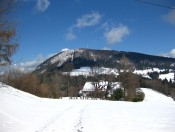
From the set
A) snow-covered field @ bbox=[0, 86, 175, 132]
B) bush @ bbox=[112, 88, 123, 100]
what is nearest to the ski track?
snow-covered field @ bbox=[0, 86, 175, 132]

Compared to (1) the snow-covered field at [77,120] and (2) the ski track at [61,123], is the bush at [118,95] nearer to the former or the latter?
(1) the snow-covered field at [77,120]

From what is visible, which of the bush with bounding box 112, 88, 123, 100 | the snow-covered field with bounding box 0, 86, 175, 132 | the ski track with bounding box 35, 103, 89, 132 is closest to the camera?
the ski track with bounding box 35, 103, 89, 132

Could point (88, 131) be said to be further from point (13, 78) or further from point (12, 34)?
point (13, 78)

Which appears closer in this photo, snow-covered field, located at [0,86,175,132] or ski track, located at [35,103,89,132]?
ski track, located at [35,103,89,132]

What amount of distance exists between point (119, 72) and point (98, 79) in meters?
8.60

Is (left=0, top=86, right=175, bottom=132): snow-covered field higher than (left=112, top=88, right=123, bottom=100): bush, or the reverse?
(left=112, top=88, right=123, bottom=100): bush

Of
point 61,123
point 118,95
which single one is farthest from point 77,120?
point 118,95

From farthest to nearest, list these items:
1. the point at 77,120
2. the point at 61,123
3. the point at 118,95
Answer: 1. the point at 118,95
2. the point at 77,120
3. the point at 61,123

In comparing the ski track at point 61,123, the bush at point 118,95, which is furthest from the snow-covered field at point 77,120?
the bush at point 118,95

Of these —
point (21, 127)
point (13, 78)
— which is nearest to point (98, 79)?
point (13, 78)

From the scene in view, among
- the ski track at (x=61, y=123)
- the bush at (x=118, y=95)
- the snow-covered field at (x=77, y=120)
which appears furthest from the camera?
the bush at (x=118, y=95)

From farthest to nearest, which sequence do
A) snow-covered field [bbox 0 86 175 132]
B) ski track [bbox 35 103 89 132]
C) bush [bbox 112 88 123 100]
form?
bush [bbox 112 88 123 100] → snow-covered field [bbox 0 86 175 132] → ski track [bbox 35 103 89 132]

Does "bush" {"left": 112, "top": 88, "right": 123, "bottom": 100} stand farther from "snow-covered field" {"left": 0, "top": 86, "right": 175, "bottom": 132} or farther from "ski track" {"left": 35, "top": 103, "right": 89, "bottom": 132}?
"ski track" {"left": 35, "top": 103, "right": 89, "bottom": 132}

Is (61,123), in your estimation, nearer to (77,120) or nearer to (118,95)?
(77,120)
